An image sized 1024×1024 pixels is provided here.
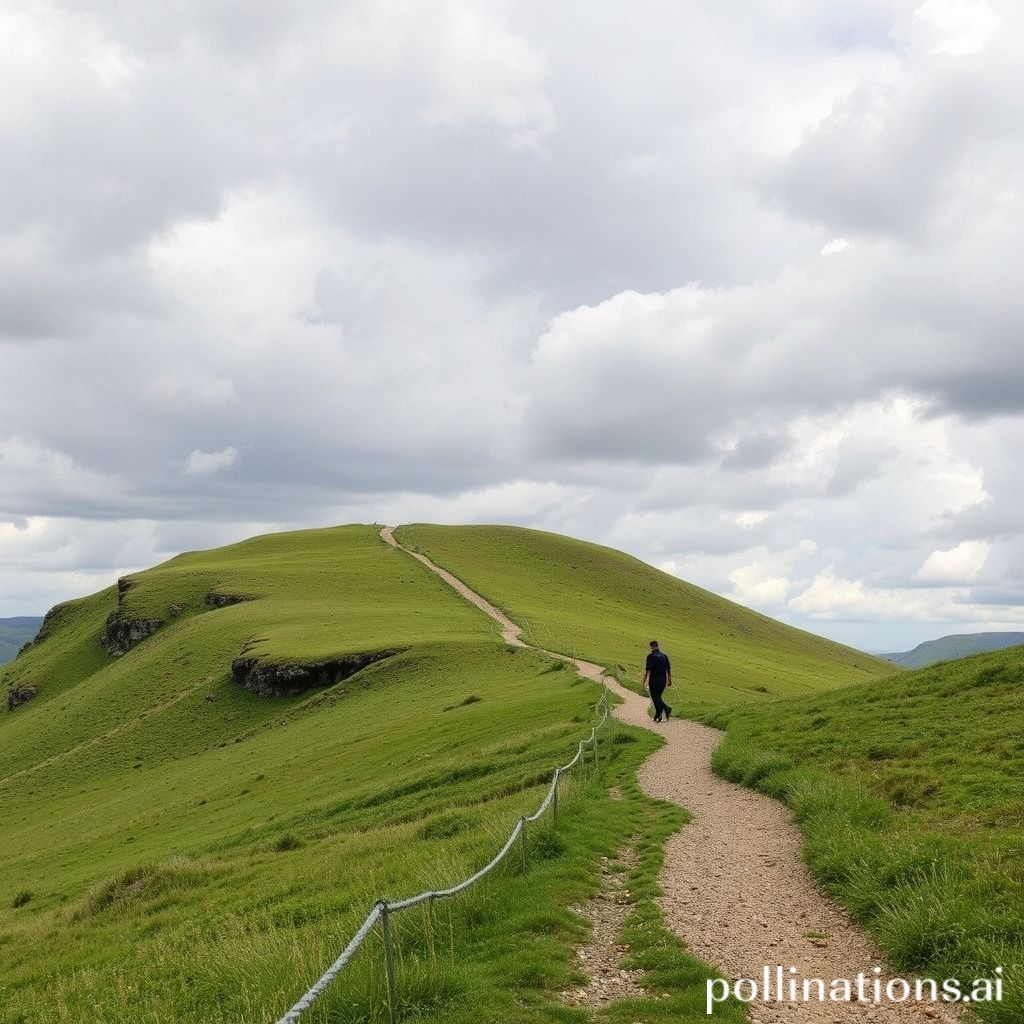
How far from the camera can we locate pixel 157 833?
40.8 m

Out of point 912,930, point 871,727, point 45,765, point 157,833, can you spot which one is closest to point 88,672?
point 45,765

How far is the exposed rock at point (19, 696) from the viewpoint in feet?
368

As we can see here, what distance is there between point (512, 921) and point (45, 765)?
7417cm

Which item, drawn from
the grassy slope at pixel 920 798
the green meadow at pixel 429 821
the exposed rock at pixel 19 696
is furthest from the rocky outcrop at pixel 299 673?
the exposed rock at pixel 19 696

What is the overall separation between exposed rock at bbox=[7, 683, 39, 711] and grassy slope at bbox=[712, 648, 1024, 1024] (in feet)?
369

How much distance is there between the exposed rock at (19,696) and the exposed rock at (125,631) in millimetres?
10577

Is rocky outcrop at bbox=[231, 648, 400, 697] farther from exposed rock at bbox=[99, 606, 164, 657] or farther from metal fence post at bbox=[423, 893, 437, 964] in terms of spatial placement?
metal fence post at bbox=[423, 893, 437, 964]

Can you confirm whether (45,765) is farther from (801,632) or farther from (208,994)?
(801,632)

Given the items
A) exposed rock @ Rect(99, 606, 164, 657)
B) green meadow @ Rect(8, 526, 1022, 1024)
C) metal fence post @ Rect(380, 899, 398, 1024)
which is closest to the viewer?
metal fence post @ Rect(380, 899, 398, 1024)

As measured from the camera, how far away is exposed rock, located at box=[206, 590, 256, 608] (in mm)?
106250

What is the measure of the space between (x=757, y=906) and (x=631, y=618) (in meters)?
92.0

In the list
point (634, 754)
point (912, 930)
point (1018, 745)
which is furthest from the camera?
point (634, 754)

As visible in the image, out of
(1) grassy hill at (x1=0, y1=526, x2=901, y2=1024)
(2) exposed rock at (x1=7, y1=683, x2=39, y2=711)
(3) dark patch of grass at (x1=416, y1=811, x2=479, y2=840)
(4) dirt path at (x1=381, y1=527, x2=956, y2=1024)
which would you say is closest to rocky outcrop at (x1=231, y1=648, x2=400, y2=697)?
(1) grassy hill at (x1=0, y1=526, x2=901, y2=1024)

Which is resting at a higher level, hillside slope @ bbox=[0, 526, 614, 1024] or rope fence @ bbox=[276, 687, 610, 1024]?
rope fence @ bbox=[276, 687, 610, 1024]
